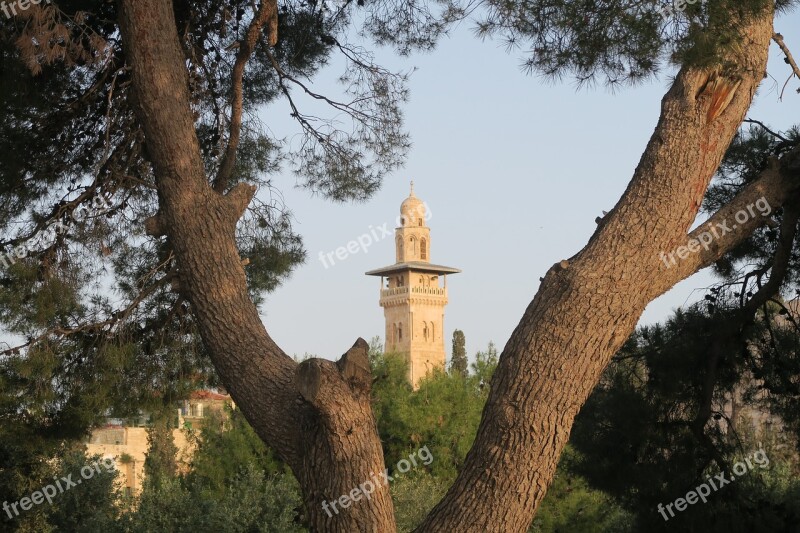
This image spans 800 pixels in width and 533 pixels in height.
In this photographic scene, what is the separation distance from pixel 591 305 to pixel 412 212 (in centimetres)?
6580

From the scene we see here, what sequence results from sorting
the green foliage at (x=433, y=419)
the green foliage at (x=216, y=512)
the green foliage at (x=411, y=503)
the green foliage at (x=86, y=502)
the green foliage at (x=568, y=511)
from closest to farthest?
the green foliage at (x=86, y=502) → the green foliage at (x=216, y=512) → the green foliage at (x=411, y=503) → the green foliage at (x=568, y=511) → the green foliage at (x=433, y=419)

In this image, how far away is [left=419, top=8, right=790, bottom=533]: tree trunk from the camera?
342 cm

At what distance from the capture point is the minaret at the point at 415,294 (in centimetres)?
6819

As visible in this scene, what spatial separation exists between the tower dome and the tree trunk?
64094mm

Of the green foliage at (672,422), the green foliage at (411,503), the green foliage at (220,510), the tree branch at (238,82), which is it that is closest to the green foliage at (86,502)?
the green foliage at (220,510)

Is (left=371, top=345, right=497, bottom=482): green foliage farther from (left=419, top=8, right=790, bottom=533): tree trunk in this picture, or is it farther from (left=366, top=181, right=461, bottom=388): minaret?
(left=366, top=181, right=461, bottom=388): minaret

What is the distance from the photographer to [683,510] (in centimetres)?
555

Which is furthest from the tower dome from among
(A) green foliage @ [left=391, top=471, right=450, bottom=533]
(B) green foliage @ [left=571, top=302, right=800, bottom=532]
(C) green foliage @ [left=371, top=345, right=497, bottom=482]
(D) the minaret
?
(B) green foliage @ [left=571, top=302, right=800, bottom=532]

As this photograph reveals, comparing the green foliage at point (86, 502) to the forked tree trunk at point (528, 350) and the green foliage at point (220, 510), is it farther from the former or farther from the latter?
the forked tree trunk at point (528, 350)

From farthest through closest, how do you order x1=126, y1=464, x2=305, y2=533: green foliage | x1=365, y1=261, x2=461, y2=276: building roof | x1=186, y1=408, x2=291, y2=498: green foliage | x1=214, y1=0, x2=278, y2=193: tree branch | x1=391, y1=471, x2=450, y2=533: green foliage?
x1=365, y1=261, x2=461, y2=276: building roof → x1=186, y1=408, x2=291, y2=498: green foliage → x1=391, y1=471, x2=450, y2=533: green foliage → x1=126, y1=464, x2=305, y2=533: green foliage → x1=214, y1=0, x2=278, y2=193: tree branch

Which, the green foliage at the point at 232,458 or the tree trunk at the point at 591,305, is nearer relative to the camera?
the tree trunk at the point at 591,305

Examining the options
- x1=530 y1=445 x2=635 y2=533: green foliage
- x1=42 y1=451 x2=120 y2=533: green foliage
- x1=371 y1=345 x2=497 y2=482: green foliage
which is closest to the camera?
x1=42 y1=451 x2=120 y2=533: green foliage

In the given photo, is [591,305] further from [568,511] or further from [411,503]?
[568,511]

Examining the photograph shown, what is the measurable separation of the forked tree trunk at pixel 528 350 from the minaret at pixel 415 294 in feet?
208
